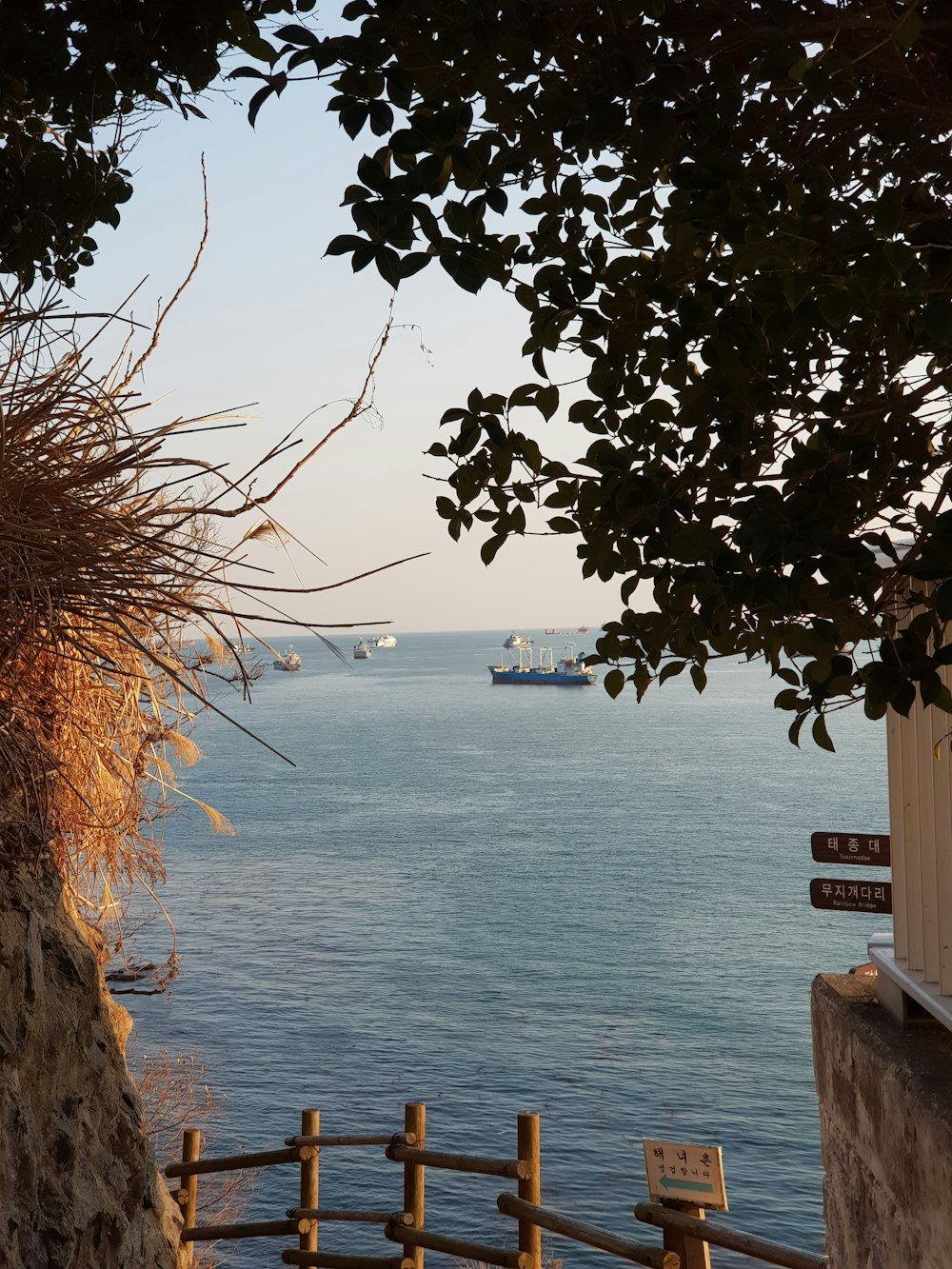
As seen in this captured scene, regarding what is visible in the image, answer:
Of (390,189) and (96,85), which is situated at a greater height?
(96,85)

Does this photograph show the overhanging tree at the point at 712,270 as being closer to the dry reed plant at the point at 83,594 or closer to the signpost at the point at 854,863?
the dry reed plant at the point at 83,594

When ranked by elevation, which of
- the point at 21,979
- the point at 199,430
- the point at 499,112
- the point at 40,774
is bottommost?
the point at 21,979

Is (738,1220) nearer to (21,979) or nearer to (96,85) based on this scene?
(21,979)

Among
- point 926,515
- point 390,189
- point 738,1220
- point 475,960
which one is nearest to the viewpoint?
point 390,189

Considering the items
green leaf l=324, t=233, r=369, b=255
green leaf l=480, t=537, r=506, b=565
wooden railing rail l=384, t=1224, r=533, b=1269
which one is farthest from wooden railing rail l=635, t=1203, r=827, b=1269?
green leaf l=324, t=233, r=369, b=255

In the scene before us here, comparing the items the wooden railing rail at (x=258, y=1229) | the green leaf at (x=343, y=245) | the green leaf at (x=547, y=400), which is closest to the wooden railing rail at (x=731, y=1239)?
the wooden railing rail at (x=258, y=1229)

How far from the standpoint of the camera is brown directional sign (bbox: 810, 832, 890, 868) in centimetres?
395

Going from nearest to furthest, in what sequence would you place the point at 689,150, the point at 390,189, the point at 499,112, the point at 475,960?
the point at 390,189, the point at 689,150, the point at 499,112, the point at 475,960

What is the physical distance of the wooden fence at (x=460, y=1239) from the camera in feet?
18.3

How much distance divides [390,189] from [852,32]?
0.72m

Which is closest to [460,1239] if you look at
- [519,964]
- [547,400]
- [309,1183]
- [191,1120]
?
[309,1183]

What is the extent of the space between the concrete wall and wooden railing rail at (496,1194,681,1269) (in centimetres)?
292

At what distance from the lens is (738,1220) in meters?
17.3

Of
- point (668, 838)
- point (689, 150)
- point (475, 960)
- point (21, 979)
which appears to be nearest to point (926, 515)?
point (689, 150)
